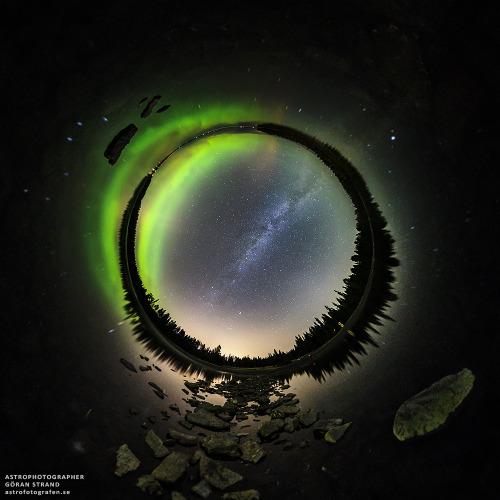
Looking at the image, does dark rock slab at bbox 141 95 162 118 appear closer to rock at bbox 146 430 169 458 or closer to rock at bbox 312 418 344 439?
rock at bbox 146 430 169 458

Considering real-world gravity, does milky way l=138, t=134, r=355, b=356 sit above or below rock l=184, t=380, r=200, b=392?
above

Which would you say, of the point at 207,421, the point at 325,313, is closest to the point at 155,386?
the point at 207,421

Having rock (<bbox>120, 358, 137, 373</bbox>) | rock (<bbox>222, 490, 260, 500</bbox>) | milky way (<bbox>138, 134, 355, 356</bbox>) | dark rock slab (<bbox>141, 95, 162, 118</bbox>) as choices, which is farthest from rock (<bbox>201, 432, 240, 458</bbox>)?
dark rock slab (<bbox>141, 95, 162, 118</bbox>)

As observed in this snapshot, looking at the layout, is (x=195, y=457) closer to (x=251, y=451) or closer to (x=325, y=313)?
(x=251, y=451)

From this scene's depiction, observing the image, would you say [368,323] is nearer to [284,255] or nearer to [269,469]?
[284,255]

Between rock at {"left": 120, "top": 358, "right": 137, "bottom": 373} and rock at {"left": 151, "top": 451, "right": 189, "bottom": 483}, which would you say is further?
rock at {"left": 120, "top": 358, "right": 137, "bottom": 373}

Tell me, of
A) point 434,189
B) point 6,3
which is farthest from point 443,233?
point 6,3

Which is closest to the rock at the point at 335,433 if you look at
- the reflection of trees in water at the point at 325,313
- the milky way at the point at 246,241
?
the reflection of trees in water at the point at 325,313
